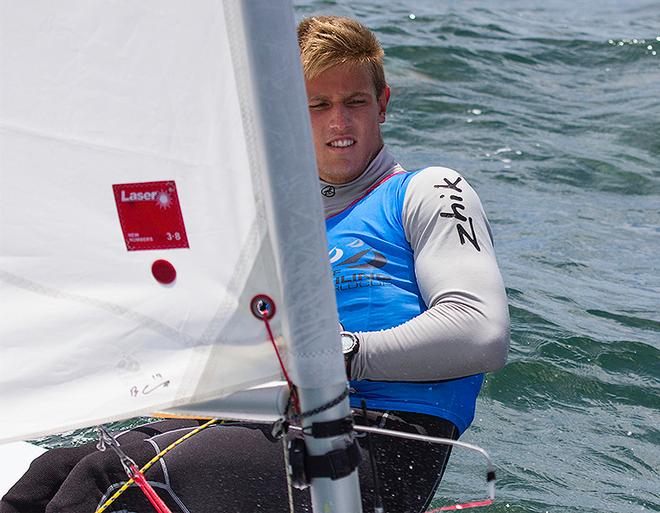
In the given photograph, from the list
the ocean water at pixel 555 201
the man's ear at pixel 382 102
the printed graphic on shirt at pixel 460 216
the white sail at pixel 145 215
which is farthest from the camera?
the ocean water at pixel 555 201

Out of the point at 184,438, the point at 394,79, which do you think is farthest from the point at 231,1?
the point at 394,79

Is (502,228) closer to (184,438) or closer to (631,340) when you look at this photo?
(631,340)

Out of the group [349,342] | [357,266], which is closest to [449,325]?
[349,342]

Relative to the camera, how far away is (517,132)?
21.1 ft

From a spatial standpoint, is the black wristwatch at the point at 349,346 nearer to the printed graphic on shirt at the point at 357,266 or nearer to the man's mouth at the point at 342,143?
the printed graphic on shirt at the point at 357,266

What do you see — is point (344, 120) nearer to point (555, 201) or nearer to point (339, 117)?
point (339, 117)

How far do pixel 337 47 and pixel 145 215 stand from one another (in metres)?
0.78

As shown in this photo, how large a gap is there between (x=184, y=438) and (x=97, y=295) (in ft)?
1.56

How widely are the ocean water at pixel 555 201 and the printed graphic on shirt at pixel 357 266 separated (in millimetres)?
1029

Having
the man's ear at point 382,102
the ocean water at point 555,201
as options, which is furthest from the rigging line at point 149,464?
the ocean water at point 555,201

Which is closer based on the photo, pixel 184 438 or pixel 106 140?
pixel 106 140

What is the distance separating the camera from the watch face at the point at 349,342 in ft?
5.30

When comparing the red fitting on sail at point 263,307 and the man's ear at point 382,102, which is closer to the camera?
the red fitting on sail at point 263,307

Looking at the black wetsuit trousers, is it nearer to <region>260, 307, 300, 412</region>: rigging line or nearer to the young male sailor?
the young male sailor
